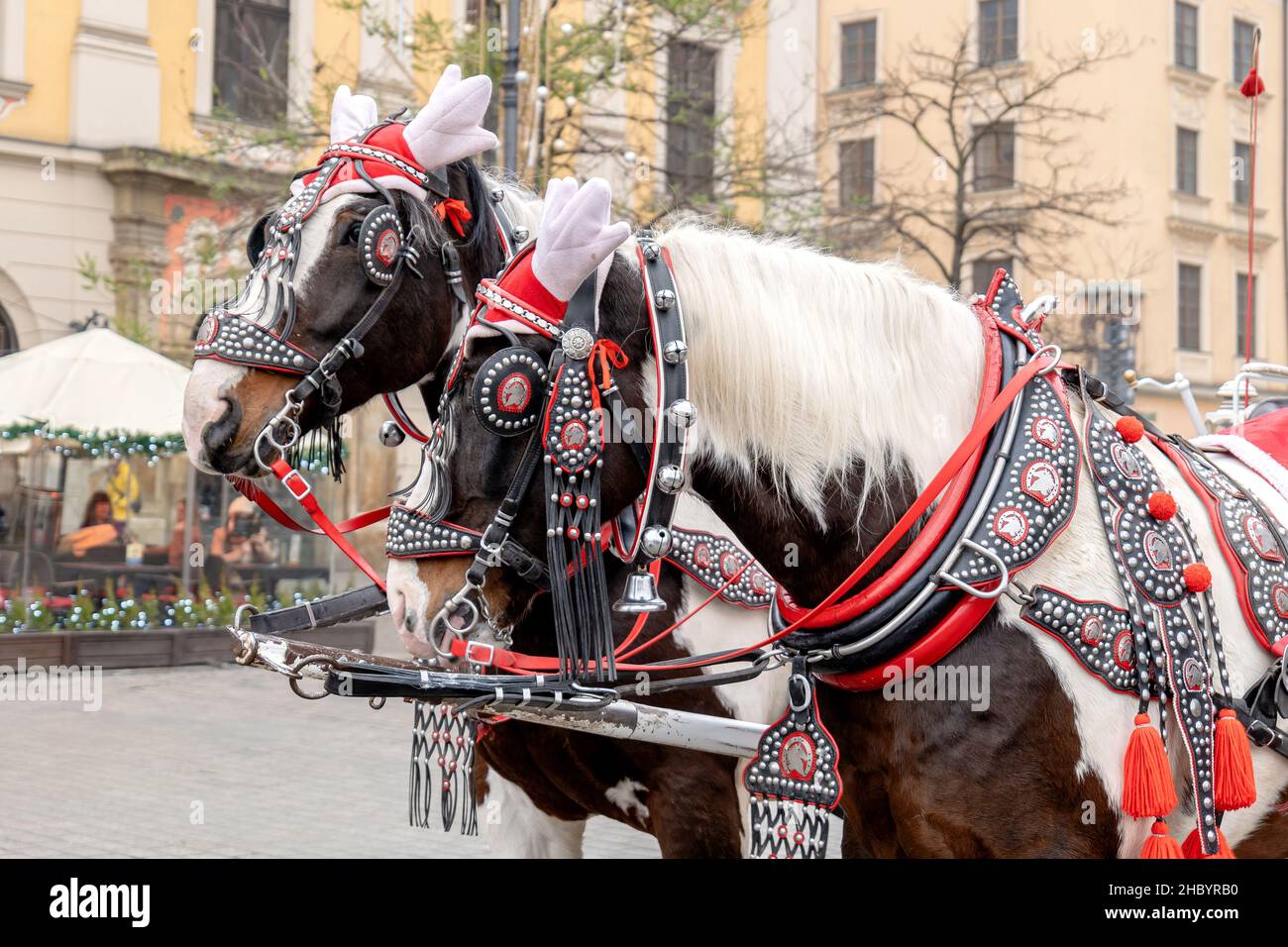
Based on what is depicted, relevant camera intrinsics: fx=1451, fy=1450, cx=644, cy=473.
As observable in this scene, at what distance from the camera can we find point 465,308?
3.53 meters

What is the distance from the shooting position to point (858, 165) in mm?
26172

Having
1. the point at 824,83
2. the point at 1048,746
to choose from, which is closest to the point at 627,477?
the point at 1048,746

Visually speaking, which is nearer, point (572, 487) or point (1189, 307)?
point (572, 487)

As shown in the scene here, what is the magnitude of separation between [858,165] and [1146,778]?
2476 centimetres

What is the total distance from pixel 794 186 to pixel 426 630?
1721 centimetres

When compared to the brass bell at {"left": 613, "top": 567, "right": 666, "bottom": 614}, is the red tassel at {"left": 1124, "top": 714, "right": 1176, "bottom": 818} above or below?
below

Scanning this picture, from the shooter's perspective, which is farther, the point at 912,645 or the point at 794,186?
the point at 794,186

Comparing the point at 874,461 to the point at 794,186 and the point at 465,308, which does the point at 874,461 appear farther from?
the point at 794,186


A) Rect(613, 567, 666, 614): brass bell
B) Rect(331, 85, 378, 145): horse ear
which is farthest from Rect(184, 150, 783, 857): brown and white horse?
Rect(613, 567, 666, 614): brass bell

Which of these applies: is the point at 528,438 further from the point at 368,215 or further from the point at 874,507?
the point at 368,215

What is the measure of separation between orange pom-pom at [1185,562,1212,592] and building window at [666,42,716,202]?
10.9 metres

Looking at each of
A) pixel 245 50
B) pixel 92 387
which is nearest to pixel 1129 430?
pixel 92 387

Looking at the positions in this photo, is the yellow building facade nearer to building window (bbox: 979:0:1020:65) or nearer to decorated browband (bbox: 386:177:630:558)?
building window (bbox: 979:0:1020:65)

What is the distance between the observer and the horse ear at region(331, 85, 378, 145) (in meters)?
3.72
